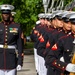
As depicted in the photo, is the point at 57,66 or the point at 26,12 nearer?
the point at 57,66

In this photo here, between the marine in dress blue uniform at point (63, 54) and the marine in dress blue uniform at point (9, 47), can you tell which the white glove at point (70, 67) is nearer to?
the marine in dress blue uniform at point (63, 54)

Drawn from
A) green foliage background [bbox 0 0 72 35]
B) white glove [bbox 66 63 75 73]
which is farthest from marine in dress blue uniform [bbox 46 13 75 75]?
green foliage background [bbox 0 0 72 35]

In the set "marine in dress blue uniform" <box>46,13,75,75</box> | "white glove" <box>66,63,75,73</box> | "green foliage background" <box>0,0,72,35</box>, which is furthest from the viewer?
"green foliage background" <box>0,0,72,35</box>

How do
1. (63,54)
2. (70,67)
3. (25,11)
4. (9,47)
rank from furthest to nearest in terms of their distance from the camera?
(25,11) < (9,47) < (63,54) < (70,67)

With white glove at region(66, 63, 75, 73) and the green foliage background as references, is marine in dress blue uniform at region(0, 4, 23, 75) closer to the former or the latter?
white glove at region(66, 63, 75, 73)

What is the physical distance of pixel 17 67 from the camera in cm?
845

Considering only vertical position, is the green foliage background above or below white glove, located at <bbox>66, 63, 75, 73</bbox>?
Answer: below

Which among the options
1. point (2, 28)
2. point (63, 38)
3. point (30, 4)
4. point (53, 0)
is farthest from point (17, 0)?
point (63, 38)

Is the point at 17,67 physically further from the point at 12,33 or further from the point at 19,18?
the point at 19,18

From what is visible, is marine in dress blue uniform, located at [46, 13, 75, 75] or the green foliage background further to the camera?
the green foliage background

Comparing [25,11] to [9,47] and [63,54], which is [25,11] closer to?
[9,47]

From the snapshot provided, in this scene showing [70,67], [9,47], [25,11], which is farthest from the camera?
[25,11]

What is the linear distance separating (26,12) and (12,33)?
2048 cm

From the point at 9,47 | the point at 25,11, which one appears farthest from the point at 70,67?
the point at 25,11
